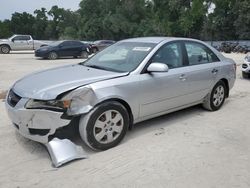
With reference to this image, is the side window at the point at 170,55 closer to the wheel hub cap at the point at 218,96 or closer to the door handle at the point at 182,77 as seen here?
the door handle at the point at 182,77

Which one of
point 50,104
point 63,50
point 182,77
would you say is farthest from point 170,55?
point 63,50

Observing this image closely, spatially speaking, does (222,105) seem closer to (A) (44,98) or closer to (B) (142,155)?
(B) (142,155)

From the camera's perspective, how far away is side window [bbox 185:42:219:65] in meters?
5.22

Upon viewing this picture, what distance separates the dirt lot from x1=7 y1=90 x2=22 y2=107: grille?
24.2 inches

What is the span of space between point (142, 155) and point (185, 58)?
2077 mm

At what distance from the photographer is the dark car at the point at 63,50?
1853 centimetres

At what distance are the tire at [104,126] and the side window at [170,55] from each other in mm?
1090

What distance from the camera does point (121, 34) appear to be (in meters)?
51.3

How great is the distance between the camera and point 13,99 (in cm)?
387

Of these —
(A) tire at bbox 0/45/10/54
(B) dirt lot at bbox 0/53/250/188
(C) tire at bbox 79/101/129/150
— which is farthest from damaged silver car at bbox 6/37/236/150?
(A) tire at bbox 0/45/10/54

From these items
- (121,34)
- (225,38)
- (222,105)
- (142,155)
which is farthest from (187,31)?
(142,155)

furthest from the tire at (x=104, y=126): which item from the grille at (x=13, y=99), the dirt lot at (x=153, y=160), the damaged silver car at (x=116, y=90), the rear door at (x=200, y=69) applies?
the rear door at (x=200, y=69)

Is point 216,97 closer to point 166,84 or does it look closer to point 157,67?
point 166,84

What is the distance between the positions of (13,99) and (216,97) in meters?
3.80
